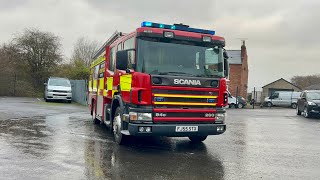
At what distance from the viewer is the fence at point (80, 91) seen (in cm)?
2577

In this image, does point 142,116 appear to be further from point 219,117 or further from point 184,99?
point 219,117

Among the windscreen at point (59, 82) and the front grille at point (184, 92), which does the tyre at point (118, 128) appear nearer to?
the front grille at point (184, 92)

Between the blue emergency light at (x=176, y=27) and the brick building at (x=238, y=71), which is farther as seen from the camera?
the brick building at (x=238, y=71)

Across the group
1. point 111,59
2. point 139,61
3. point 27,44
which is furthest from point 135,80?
point 27,44

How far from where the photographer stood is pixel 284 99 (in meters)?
38.8

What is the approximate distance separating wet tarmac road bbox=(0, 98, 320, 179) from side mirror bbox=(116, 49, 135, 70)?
2.01 metres

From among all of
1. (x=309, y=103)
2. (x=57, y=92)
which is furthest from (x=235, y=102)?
(x=57, y=92)

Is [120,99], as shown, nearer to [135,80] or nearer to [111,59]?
[135,80]

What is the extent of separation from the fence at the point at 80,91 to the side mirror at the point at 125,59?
17341mm

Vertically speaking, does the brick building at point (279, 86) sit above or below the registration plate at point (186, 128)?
above

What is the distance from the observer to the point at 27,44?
34.9m

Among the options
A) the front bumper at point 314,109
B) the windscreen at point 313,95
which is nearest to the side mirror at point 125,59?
the front bumper at point 314,109

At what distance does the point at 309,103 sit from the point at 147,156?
16830 millimetres

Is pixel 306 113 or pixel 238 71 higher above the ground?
pixel 238 71
